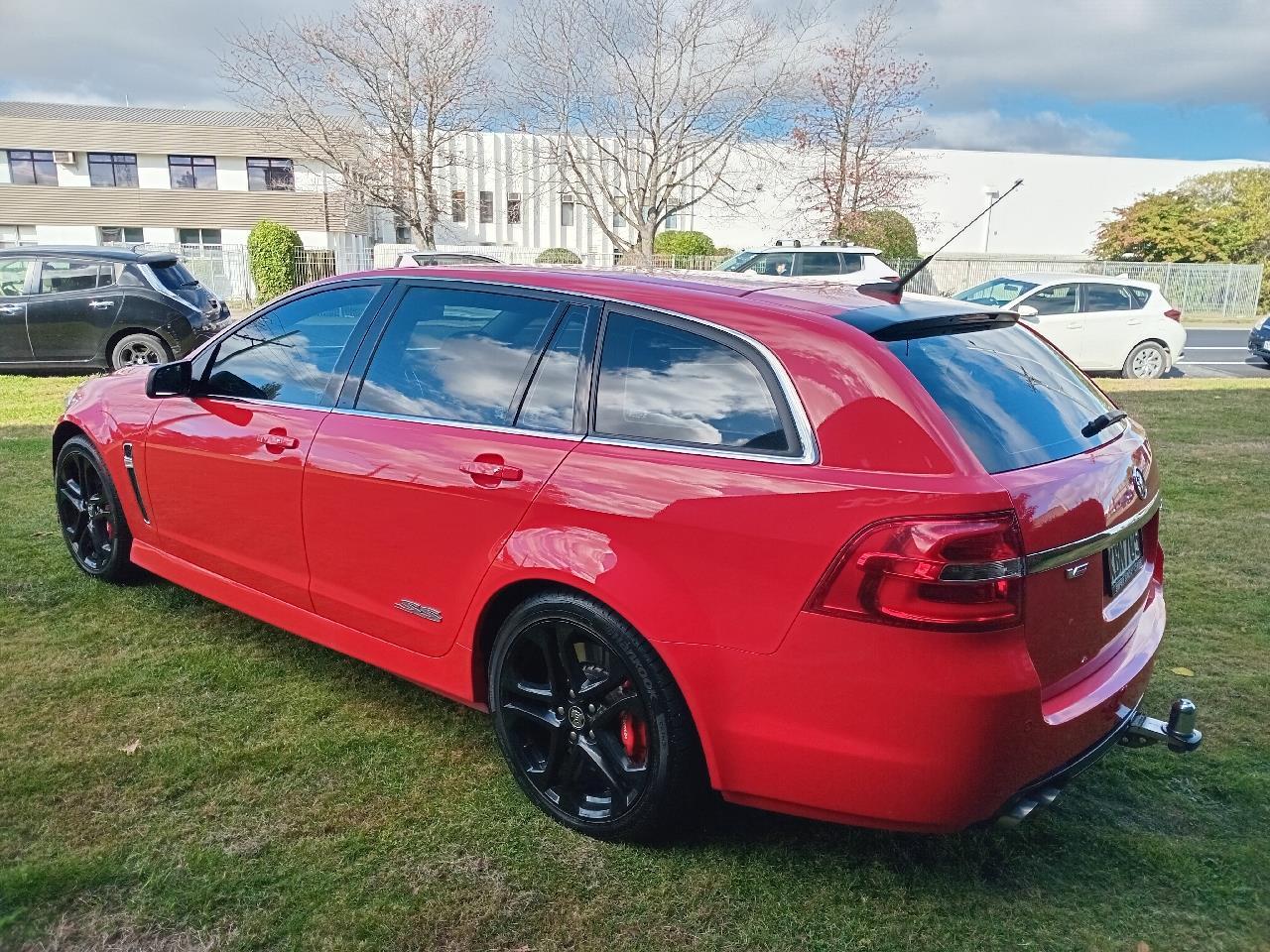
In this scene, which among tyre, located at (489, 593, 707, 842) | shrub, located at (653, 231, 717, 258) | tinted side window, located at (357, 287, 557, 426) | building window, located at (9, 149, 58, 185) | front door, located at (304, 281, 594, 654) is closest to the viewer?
tyre, located at (489, 593, 707, 842)

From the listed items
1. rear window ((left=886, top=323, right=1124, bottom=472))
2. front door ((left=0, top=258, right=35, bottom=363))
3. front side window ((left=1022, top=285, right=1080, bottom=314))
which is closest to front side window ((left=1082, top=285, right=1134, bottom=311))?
front side window ((left=1022, top=285, right=1080, bottom=314))

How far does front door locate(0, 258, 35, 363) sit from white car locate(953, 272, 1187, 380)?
42.4 feet

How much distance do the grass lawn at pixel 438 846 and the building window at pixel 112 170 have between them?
45.2 m

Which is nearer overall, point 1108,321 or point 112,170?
point 1108,321

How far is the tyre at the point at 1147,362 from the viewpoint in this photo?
14.4 metres

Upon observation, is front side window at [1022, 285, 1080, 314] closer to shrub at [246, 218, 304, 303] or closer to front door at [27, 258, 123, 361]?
front door at [27, 258, 123, 361]

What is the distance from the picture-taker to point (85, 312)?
11.6 metres

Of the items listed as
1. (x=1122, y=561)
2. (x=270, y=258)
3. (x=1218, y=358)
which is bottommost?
(x=1218, y=358)

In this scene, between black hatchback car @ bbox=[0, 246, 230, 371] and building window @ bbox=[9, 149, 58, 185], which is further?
building window @ bbox=[9, 149, 58, 185]

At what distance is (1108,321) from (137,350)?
13448 millimetres

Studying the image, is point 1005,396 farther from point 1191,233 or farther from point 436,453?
point 1191,233

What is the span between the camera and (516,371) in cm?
304

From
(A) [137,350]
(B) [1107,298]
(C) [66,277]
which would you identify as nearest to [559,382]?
(A) [137,350]

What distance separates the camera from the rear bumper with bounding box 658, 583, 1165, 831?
87.6 inches
